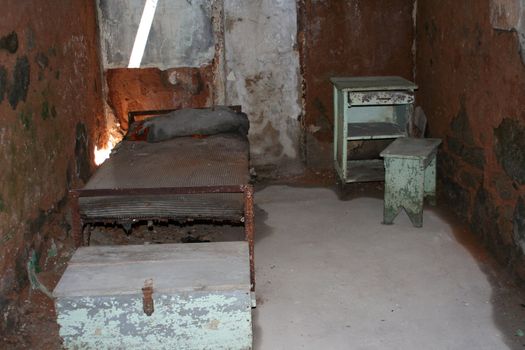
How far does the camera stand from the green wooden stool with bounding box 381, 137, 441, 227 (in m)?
4.26

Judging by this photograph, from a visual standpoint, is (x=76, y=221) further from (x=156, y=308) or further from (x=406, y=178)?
(x=406, y=178)

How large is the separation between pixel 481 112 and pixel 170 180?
2.09 metres

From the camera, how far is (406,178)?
4.30m

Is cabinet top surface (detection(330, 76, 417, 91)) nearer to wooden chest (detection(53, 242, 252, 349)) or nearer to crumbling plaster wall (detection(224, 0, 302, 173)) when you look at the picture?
crumbling plaster wall (detection(224, 0, 302, 173))

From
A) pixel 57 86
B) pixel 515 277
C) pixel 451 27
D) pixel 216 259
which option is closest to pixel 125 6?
pixel 57 86

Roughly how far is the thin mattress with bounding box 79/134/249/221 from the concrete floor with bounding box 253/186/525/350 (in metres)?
0.63

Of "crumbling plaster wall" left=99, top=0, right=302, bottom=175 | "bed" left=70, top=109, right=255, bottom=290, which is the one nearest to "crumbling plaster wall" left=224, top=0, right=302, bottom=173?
"crumbling plaster wall" left=99, top=0, right=302, bottom=175

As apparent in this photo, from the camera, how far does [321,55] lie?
5.33 meters

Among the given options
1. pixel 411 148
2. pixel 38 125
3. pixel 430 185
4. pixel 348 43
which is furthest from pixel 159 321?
pixel 348 43

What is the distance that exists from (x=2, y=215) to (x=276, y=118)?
9.93ft

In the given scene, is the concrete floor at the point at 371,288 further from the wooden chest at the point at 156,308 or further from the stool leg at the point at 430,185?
the wooden chest at the point at 156,308

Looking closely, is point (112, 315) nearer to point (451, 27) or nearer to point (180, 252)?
point (180, 252)

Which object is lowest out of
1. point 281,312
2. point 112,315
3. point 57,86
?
point 281,312

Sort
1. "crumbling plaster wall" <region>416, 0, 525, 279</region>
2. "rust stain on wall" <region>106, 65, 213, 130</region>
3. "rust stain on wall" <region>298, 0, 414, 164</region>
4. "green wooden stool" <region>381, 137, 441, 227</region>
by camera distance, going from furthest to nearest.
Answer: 1. "rust stain on wall" <region>106, 65, 213, 130</region>
2. "rust stain on wall" <region>298, 0, 414, 164</region>
3. "green wooden stool" <region>381, 137, 441, 227</region>
4. "crumbling plaster wall" <region>416, 0, 525, 279</region>
